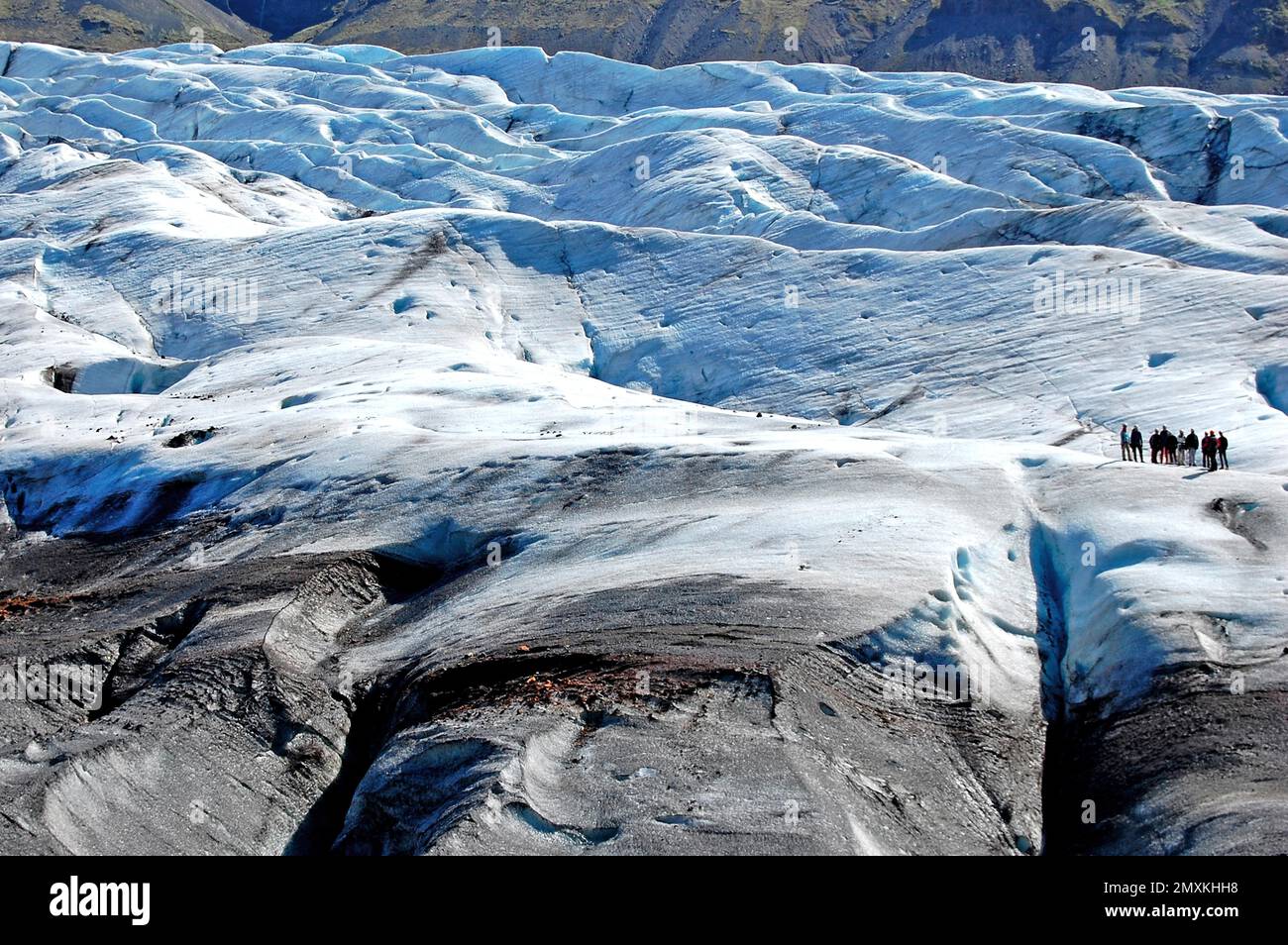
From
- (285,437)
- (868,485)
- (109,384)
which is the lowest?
(109,384)

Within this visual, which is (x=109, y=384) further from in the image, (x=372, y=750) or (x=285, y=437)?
(x=372, y=750)

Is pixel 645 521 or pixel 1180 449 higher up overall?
pixel 1180 449

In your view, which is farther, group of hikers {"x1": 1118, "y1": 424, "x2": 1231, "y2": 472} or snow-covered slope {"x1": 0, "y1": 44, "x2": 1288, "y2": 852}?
group of hikers {"x1": 1118, "y1": 424, "x2": 1231, "y2": 472}

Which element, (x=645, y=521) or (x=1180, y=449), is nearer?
(x=645, y=521)

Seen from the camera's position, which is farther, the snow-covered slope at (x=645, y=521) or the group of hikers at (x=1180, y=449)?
the group of hikers at (x=1180, y=449)

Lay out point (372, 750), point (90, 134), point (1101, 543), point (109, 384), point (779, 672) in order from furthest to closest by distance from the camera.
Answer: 1. point (90, 134)
2. point (109, 384)
3. point (1101, 543)
4. point (372, 750)
5. point (779, 672)

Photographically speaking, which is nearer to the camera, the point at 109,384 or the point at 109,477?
the point at 109,477
